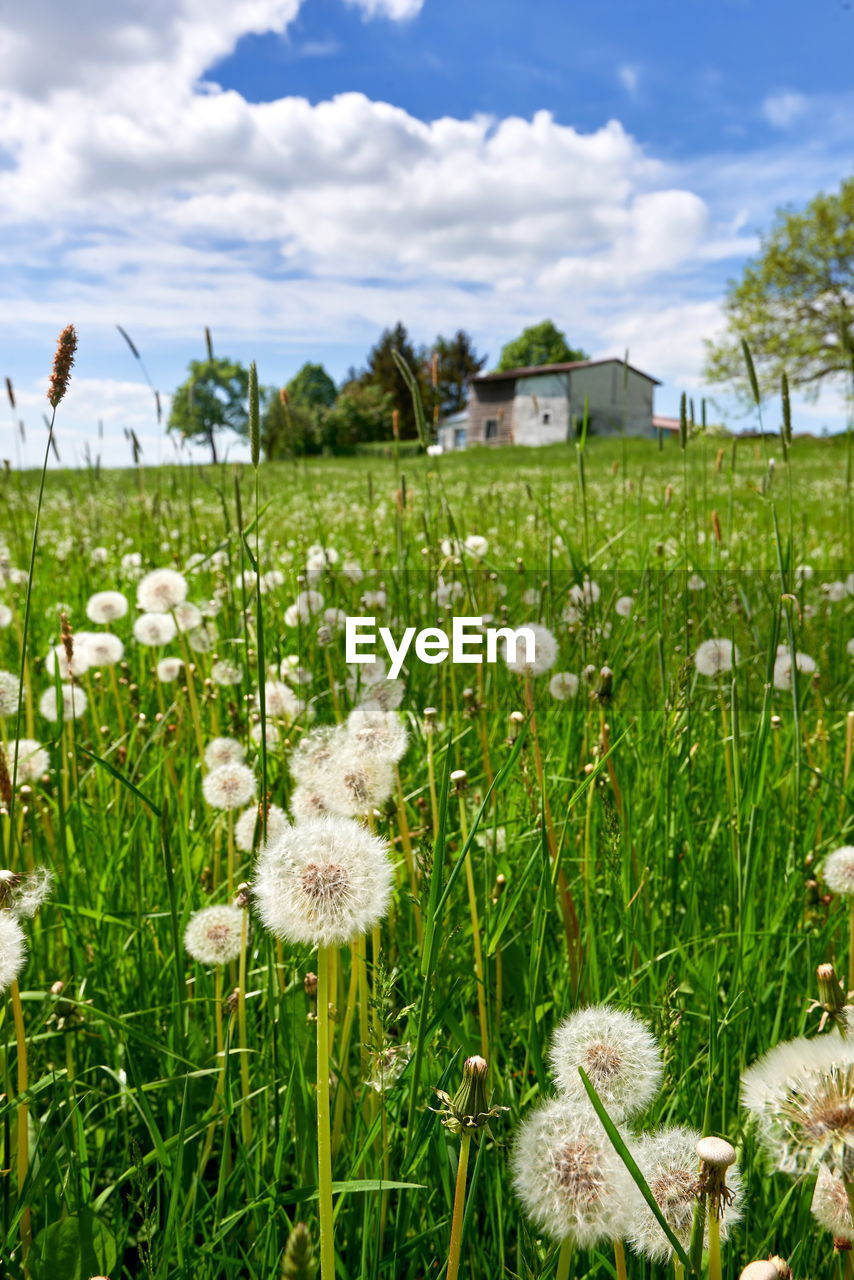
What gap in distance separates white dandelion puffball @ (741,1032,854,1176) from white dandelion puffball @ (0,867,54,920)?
91cm

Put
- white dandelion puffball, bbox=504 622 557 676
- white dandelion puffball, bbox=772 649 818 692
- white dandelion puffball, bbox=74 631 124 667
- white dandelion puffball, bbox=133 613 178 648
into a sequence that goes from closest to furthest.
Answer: white dandelion puffball, bbox=504 622 557 676 → white dandelion puffball, bbox=74 631 124 667 → white dandelion puffball, bbox=772 649 818 692 → white dandelion puffball, bbox=133 613 178 648

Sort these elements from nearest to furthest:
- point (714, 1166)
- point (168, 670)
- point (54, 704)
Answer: point (714, 1166)
point (54, 704)
point (168, 670)

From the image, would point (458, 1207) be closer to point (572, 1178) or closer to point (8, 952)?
point (572, 1178)

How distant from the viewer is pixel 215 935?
1.62 m

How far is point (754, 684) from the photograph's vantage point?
12.4 feet

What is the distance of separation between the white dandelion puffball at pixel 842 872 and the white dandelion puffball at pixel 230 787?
3.69 ft

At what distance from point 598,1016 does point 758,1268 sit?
0.34 metres

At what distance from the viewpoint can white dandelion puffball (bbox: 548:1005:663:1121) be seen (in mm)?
1008

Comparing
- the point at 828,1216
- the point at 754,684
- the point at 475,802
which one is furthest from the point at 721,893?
the point at 754,684

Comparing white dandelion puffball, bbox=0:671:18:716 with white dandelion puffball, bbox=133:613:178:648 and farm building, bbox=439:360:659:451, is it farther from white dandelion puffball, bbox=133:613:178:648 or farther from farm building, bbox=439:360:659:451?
farm building, bbox=439:360:659:451

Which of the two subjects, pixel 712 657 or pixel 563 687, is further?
pixel 712 657

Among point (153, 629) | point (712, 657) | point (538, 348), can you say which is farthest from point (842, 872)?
point (538, 348)

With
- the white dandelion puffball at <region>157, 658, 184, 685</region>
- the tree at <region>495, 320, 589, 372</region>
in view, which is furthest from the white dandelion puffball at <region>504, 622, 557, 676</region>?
the tree at <region>495, 320, 589, 372</region>

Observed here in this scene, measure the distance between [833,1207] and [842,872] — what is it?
2.46 ft
